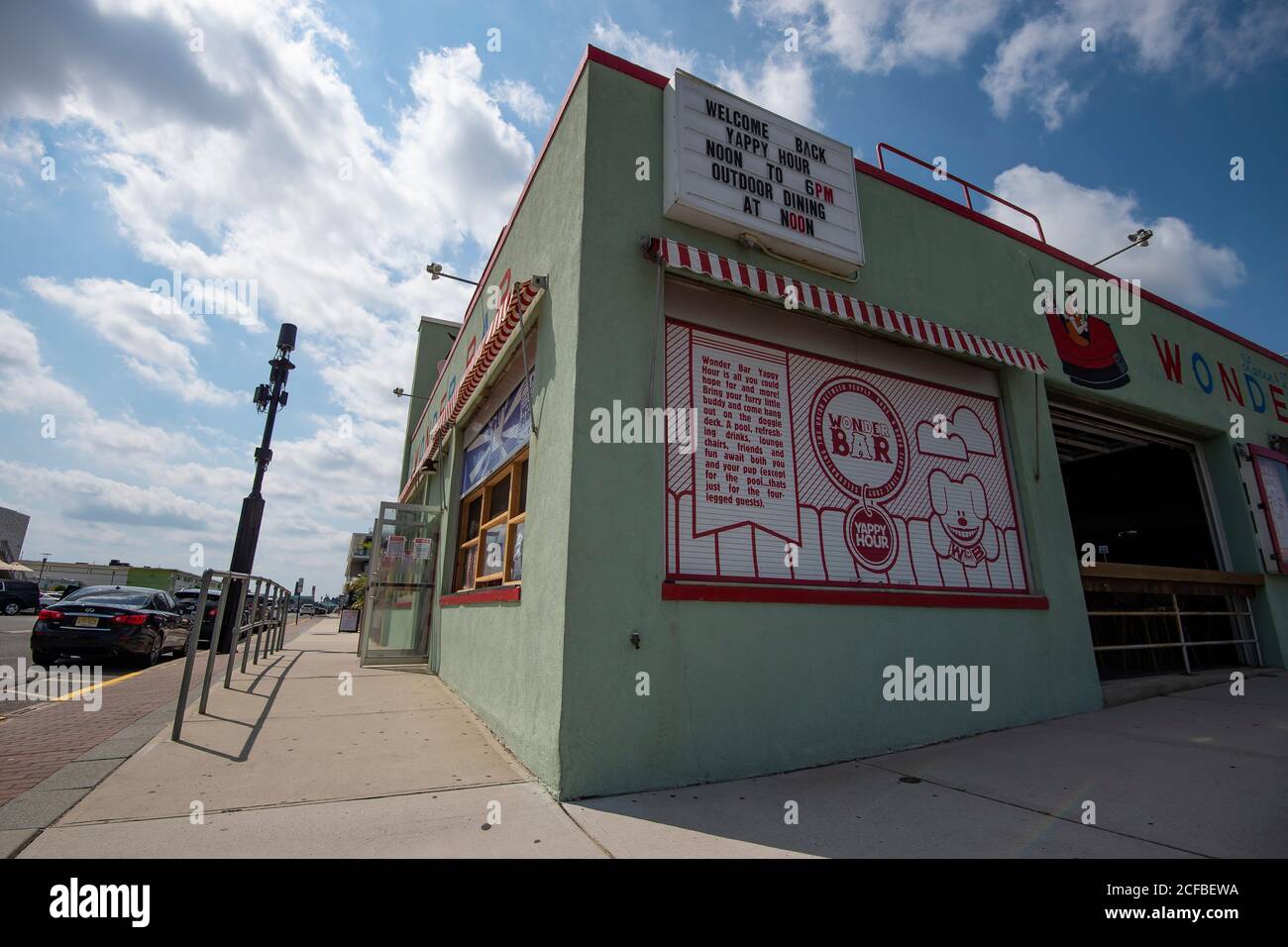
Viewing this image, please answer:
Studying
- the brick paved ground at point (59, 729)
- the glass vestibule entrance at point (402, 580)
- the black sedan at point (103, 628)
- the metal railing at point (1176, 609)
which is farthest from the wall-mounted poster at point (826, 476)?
the black sedan at point (103, 628)

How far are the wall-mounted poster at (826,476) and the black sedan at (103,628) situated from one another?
877 cm

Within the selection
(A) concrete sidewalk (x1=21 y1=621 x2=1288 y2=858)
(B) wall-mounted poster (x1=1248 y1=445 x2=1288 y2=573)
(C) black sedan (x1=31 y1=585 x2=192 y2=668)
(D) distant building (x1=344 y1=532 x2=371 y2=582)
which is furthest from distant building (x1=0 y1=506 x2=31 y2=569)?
(B) wall-mounted poster (x1=1248 y1=445 x2=1288 y2=573)

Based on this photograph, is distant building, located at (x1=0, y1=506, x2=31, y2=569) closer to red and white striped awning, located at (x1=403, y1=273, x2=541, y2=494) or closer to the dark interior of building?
red and white striped awning, located at (x1=403, y1=273, x2=541, y2=494)

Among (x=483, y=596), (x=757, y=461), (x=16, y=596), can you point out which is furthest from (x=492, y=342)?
(x=16, y=596)

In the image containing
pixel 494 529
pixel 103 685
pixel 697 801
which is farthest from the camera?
pixel 103 685

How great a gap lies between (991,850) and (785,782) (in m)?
1.28

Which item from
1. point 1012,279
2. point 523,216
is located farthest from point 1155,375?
point 523,216

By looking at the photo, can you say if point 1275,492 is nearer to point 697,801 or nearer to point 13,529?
point 697,801

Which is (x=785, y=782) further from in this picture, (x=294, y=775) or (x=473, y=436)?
(x=473, y=436)

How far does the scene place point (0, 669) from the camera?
7734 millimetres

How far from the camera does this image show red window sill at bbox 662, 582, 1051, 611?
3.84m

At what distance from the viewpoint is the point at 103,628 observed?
8.81 meters

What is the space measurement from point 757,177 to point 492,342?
8.55 ft

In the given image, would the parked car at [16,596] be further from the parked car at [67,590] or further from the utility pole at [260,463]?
the utility pole at [260,463]
